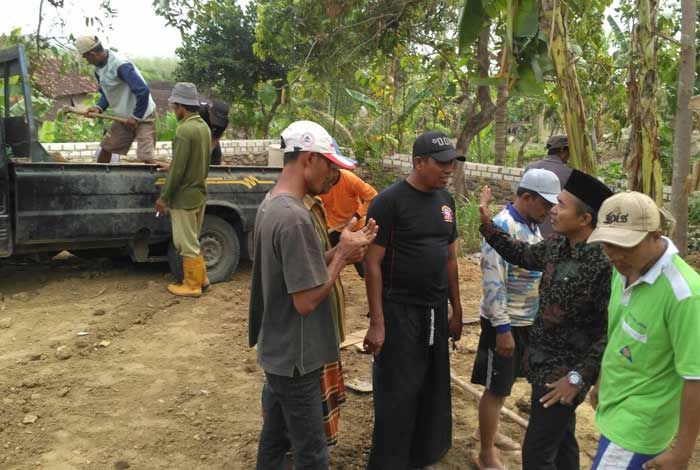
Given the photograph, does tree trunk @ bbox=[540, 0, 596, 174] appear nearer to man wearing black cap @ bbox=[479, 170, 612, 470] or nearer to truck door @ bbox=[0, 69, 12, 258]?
man wearing black cap @ bbox=[479, 170, 612, 470]

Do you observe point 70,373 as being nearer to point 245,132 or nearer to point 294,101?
point 294,101

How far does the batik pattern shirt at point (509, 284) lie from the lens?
3334mm

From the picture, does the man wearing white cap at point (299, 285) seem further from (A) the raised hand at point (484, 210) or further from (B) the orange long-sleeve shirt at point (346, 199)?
(B) the orange long-sleeve shirt at point (346, 199)

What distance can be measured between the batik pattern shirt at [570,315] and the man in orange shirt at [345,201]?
8.67 feet

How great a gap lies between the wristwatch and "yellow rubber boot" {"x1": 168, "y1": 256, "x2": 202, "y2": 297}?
4.25 m

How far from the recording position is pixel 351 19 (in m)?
9.05

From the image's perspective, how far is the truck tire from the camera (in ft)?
21.9

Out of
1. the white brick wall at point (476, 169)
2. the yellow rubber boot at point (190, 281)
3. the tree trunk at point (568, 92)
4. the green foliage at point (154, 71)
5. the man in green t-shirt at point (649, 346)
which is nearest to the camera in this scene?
the man in green t-shirt at point (649, 346)

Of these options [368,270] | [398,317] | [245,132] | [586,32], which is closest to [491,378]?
[398,317]

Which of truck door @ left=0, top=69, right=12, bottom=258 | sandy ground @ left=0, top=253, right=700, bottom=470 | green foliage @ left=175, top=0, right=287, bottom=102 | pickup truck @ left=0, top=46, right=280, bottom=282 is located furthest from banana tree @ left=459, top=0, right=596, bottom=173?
green foliage @ left=175, top=0, right=287, bottom=102

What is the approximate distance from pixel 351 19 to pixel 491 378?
6.74 meters

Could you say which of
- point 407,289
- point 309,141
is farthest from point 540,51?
point 309,141

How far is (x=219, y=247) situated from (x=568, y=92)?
13.7 feet

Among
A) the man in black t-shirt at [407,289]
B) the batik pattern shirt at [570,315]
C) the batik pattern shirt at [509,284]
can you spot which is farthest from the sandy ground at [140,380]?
the batik pattern shirt at [570,315]
